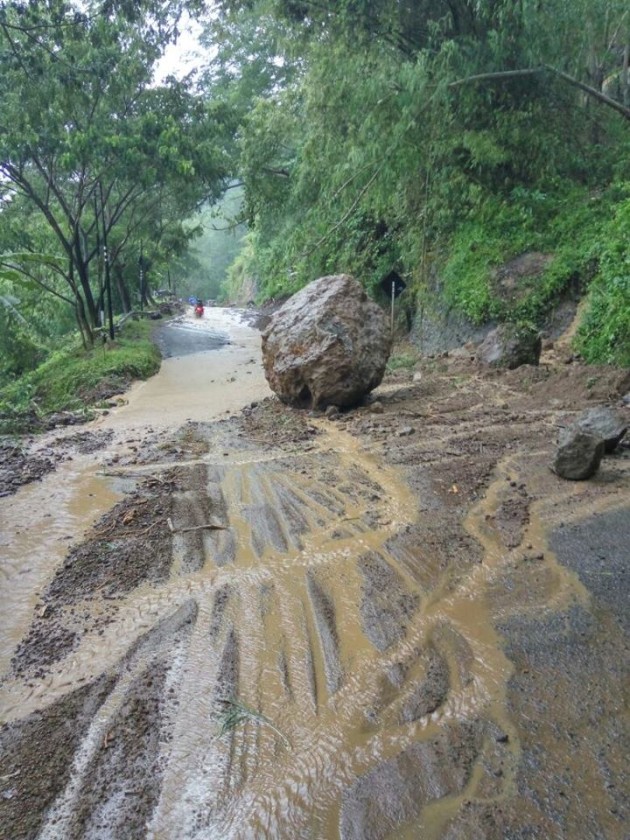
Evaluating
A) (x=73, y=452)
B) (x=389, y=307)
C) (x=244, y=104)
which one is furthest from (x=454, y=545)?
(x=244, y=104)

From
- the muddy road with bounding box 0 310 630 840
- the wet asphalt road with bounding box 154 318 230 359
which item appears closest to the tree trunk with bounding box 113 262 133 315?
the wet asphalt road with bounding box 154 318 230 359

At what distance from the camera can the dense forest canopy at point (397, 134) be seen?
9562 mm

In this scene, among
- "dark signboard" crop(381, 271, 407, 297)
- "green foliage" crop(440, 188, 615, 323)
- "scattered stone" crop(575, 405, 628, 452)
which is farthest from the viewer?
"dark signboard" crop(381, 271, 407, 297)

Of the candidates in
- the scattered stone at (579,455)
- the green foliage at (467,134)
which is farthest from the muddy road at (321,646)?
the green foliage at (467,134)

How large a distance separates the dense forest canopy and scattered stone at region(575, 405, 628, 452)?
306cm

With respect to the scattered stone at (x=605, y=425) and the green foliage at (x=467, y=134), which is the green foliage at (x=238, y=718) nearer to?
the scattered stone at (x=605, y=425)

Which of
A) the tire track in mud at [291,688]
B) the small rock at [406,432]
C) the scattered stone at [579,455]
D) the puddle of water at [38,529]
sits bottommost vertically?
the puddle of water at [38,529]

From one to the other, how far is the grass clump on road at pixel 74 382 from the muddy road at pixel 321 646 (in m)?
4.45

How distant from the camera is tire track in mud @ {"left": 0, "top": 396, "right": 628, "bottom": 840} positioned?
8.50 ft

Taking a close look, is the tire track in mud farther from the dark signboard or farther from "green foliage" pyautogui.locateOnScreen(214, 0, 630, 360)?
the dark signboard

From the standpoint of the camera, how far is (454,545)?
15.9 ft

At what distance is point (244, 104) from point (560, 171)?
17.2 metres

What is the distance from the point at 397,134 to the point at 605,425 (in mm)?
7147

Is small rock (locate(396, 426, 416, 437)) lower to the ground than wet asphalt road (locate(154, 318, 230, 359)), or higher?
higher
